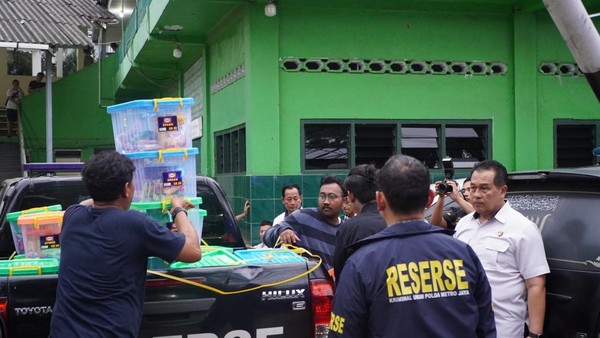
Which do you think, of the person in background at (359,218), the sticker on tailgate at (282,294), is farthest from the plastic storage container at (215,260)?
the person in background at (359,218)

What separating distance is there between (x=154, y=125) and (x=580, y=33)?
98.6 inches

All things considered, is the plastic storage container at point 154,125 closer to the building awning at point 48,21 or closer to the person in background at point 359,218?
the person in background at point 359,218

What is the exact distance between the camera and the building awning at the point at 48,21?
14750mm

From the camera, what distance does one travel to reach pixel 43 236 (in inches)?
175

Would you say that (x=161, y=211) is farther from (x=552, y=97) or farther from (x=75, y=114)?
(x=75, y=114)

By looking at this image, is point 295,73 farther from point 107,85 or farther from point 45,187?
point 107,85

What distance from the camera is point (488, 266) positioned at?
404 cm

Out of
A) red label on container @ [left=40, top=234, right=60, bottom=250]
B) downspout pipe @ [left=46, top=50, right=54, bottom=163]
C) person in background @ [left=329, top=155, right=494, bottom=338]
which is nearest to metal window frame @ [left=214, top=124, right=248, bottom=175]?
downspout pipe @ [left=46, top=50, right=54, bottom=163]

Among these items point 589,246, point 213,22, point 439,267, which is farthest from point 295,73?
point 439,267

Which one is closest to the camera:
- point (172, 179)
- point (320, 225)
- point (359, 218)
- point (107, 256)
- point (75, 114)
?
point (107, 256)

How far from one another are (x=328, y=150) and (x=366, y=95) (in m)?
1.06

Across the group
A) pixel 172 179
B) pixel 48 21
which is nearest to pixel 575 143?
pixel 172 179

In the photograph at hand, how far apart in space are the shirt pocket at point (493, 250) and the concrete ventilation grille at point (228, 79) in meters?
7.57

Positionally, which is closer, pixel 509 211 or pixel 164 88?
pixel 509 211
